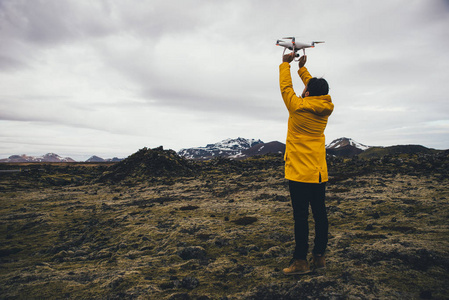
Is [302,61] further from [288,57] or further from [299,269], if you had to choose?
[299,269]

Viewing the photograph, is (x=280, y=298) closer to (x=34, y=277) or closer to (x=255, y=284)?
(x=255, y=284)

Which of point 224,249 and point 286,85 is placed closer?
point 286,85

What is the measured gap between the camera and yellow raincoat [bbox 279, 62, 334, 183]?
15.0 feet

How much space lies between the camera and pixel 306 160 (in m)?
4.62

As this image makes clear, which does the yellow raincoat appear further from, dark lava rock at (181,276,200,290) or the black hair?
dark lava rock at (181,276,200,290)

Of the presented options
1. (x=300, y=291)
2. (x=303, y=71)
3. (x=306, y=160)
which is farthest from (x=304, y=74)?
(x=300, y=291)

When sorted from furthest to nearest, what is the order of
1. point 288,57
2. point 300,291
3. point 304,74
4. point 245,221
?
1. point 245,221
2. point 304,74
3. point 288,57
4. point 300,291

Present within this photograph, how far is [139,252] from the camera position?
6.80 meters

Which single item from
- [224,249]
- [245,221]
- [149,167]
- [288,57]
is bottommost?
[224,249]

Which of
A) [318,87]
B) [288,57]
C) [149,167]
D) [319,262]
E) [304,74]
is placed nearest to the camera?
[318,87]

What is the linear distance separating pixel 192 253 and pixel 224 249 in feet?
3.28

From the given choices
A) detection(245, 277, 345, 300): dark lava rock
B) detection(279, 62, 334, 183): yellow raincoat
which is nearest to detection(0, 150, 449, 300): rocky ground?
detection(245, 277, 345, 300): dark lava rock

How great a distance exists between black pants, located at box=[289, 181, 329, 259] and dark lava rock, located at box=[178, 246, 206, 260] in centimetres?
283

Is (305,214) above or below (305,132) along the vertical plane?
below
